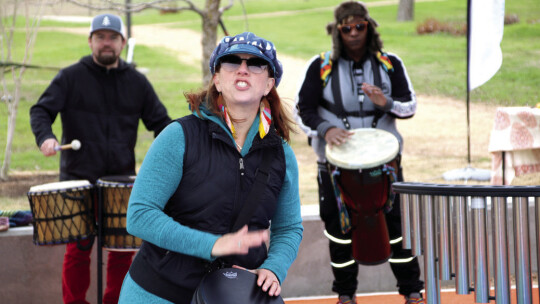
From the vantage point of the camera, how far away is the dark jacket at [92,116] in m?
5.31

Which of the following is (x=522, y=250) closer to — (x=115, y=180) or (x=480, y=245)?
(x=480, y=245)

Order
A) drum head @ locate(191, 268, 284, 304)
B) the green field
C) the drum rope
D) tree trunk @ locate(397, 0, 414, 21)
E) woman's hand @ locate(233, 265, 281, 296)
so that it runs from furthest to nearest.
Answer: tree trunk @ locate(397, 0, 414, 21) → the green field → the drum rope → woman's hand @ locate(233, 265, 281, 296) → drum head @ locate(191, 268, 284, 304)

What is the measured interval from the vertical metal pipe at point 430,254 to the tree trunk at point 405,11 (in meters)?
16.9

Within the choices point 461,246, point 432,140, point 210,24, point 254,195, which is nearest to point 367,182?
point 461,246

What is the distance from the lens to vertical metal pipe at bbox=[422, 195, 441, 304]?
4176 mm

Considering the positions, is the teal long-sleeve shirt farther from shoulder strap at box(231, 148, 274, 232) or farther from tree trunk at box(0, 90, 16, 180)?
tree trunk at box(0, 90, 16, 180)

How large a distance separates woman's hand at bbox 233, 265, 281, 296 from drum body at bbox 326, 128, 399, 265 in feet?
7.51

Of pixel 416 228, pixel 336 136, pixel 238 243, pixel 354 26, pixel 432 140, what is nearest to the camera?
pixel 238 243

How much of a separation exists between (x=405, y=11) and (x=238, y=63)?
18.5m

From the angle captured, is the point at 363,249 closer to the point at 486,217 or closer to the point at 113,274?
the point at 486,217

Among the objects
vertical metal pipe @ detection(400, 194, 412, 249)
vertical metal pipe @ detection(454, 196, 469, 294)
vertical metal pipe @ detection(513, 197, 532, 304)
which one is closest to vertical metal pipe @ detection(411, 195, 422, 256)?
vertical metal pipe @ detection(400, 194, 412, 249)

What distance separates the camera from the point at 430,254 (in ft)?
13.9

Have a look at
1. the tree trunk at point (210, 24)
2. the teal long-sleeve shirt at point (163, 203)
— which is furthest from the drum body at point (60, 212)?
the tree trunk at point (210, 24)

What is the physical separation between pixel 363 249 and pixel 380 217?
236mm
